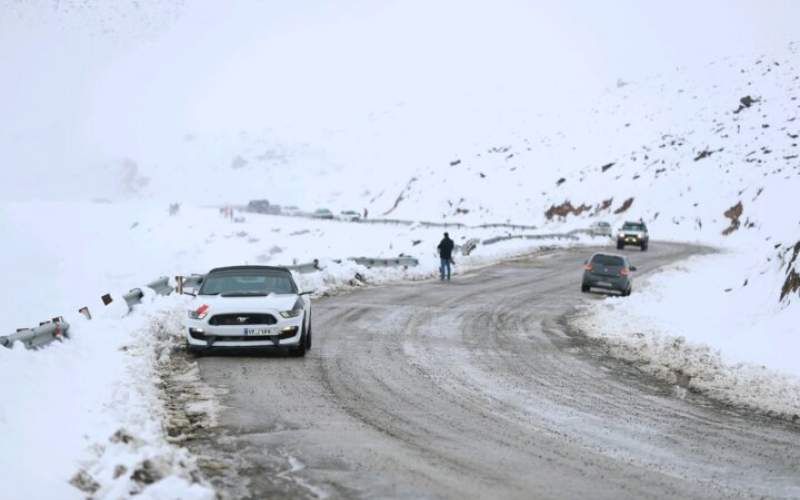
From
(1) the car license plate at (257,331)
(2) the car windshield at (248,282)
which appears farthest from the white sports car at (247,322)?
(2) the car windshield at (248,282)

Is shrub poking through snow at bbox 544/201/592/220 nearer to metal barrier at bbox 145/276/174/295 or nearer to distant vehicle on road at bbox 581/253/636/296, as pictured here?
distant vehicle on road at bbox 581/253/636/296

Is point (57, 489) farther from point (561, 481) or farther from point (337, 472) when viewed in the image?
point (561, 481)

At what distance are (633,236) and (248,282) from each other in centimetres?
4055

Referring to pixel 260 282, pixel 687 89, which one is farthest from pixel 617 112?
pixel 260 282

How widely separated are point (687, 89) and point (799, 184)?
41.4m

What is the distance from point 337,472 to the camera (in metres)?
7.46

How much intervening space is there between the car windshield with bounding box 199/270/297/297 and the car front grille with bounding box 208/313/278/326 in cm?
98

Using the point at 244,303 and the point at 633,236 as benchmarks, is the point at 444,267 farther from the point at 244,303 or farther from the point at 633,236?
the point at 633,236

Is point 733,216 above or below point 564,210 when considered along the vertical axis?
below

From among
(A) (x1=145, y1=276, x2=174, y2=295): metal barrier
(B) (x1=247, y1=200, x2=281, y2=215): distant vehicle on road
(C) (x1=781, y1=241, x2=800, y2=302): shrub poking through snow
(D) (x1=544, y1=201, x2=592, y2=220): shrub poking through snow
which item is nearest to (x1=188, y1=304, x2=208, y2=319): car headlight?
(A) (x1=145, y1=276, x2=174, y2=295): metal barrier

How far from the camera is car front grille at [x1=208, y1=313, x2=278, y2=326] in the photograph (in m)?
14.1

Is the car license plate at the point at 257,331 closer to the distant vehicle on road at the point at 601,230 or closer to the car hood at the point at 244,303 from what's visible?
the car hood at the point at 244,303

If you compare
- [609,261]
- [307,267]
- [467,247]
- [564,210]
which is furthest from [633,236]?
[307,267]

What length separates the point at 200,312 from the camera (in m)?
14.1
